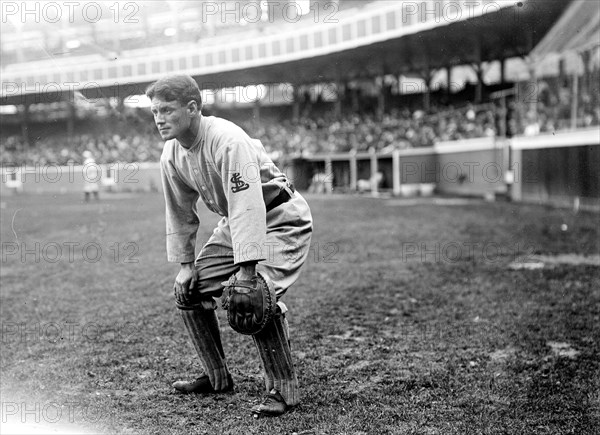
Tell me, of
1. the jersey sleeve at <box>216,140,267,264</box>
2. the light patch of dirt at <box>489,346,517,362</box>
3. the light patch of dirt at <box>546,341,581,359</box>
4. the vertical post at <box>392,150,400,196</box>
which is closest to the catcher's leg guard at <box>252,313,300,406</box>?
the jersey sleeve at <box>216,140,267,264</box>

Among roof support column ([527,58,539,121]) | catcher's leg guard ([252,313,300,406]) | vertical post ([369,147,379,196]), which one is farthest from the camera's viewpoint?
vertical post ([369,147,379,196])

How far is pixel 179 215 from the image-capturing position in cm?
369

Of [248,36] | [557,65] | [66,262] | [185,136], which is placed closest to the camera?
[185,136]

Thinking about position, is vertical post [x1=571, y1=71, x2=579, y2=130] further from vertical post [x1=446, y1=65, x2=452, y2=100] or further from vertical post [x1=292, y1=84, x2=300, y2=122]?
vertical post [x1=446, y1=65, x2=452, y2=100]

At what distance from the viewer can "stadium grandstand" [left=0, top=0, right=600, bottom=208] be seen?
321 inches

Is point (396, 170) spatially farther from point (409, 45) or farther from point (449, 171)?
point (409, 45)

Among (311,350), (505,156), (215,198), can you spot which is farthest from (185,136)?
(505,156)

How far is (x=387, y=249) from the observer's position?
32.6 ft

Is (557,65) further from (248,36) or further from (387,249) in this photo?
(248,36)

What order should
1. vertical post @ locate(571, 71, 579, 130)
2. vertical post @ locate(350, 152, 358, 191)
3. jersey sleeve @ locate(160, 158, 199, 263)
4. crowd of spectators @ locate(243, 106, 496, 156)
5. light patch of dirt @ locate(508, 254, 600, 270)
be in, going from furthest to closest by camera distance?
1. vertical post @ locate(350, 152, 358, 191)
2. crowd of spectators @ locate(243, 106, 496, 156)
3. vertical post @ locate(571, 71, 579, 130)
4. light patch of dirt @ locate(508, 254, 600, 270)
5. jersey sleeve @ locate(160, 158, 199, 263)

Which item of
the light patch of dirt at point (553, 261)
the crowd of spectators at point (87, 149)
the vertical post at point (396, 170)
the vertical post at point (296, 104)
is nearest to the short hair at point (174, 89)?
the light patch of dirt at point (553, 261)

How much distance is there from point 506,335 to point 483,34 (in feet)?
76.4

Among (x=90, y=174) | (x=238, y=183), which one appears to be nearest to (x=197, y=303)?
(x=238, y=183)

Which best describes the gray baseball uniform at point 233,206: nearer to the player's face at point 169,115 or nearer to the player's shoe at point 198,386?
the player's face at point 169,115
